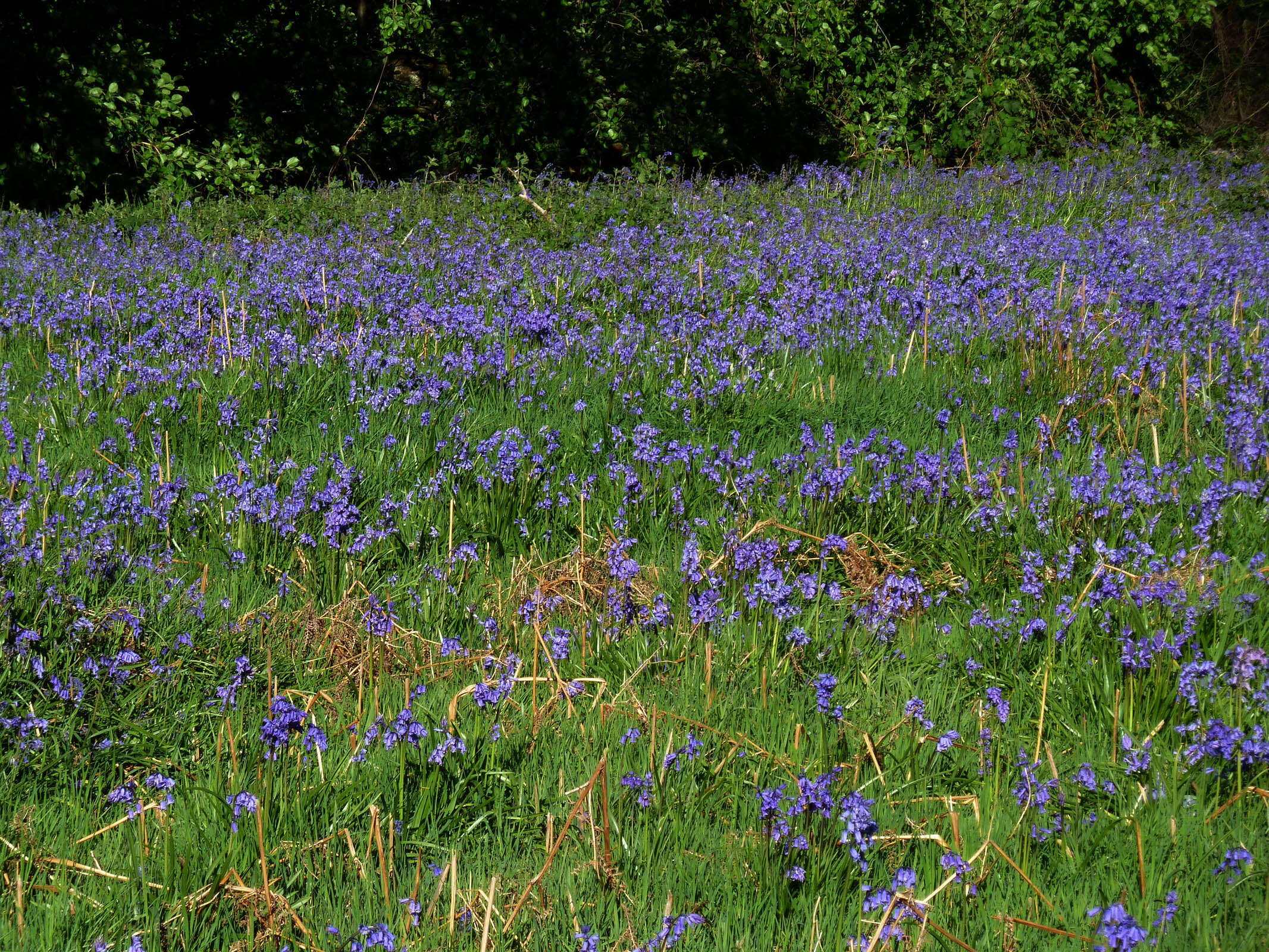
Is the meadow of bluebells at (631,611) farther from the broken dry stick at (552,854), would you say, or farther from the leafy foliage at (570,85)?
the leafy foliage at (570,85)

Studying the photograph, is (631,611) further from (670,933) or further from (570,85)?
(570,85)

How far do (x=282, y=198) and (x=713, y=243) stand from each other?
4207 mm

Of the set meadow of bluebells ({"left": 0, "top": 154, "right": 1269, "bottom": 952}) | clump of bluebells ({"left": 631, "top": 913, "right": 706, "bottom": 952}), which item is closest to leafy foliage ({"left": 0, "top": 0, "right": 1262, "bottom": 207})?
meadow of bluebells ({"left": 0, "top": 154, "right": 1269, "bottom": 952})

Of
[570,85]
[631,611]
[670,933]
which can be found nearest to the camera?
[670,933]

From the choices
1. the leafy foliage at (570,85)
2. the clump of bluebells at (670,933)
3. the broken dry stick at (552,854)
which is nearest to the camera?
the clump of bluebells at (670,933)

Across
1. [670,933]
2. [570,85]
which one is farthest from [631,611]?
[570,85]

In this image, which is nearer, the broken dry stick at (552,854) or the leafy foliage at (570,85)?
the broken dry stick at (552,854)

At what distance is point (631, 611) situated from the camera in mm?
3459

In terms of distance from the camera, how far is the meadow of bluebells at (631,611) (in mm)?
2271

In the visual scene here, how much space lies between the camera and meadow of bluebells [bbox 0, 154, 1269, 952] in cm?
227

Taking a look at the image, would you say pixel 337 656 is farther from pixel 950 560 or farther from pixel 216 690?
pixel 950 560

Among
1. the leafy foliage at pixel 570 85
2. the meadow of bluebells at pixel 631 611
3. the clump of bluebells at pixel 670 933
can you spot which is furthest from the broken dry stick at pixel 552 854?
the leafy foliage at pixel 570 85

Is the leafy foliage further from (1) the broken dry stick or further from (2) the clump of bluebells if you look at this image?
(2) the clump of bluebells

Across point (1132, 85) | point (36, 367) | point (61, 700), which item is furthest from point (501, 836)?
point (1132, 85)
